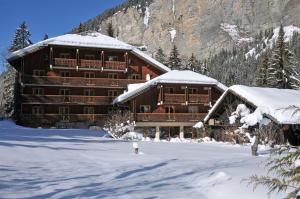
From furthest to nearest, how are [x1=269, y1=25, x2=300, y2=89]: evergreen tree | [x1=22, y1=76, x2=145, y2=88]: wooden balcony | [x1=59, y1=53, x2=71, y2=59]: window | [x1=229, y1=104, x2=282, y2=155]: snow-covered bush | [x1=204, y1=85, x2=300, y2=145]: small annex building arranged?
[x1=59, y1=53, x2=71, y2=59]: window < [x1=269, y1=25, x2=300, y2=89]: evergreen tree < [x1=22, y1=76, x2=145, y2=88]: wooden balcony < [x1=204, y1=85, x2=300, y2=145]: small annex building < [x1=229, y1=104, x2=282, y2=155]: snow-covered bush

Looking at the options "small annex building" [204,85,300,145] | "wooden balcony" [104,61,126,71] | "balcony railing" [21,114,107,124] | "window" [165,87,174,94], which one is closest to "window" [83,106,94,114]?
"balcony railing" [21,114,107,124]

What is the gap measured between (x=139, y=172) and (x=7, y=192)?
15.9 feet

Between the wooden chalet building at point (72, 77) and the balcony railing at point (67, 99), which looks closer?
the balcony railing at point (67, 99)

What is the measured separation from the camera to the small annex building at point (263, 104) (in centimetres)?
3086

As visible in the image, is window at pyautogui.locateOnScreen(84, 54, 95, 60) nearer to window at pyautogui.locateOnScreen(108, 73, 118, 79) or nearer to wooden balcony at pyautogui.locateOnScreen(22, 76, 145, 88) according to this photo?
wooden balcony at pyautogui.locateOnScreen(22, 76, 145, 88)

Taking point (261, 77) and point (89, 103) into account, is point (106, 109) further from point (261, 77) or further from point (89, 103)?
point (261, 77)

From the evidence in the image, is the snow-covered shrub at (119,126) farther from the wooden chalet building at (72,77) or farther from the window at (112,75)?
the window at (112,75)

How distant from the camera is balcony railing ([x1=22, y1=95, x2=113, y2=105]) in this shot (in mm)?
46906

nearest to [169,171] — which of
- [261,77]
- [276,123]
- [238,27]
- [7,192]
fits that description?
[7,192]

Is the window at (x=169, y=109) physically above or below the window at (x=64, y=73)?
below

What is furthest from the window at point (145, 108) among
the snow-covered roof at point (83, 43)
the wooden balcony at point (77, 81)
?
the snow-covered roof at point (83, 43)

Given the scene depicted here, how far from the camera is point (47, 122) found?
47188mm

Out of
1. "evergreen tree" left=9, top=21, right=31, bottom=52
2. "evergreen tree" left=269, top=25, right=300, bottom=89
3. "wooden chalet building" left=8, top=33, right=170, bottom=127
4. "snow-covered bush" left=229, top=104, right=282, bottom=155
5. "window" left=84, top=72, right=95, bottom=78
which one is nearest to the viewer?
"snow-covered bush" left=229, top=104, right=282, bottom=155

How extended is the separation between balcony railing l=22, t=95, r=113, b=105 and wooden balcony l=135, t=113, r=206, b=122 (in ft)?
22.8
